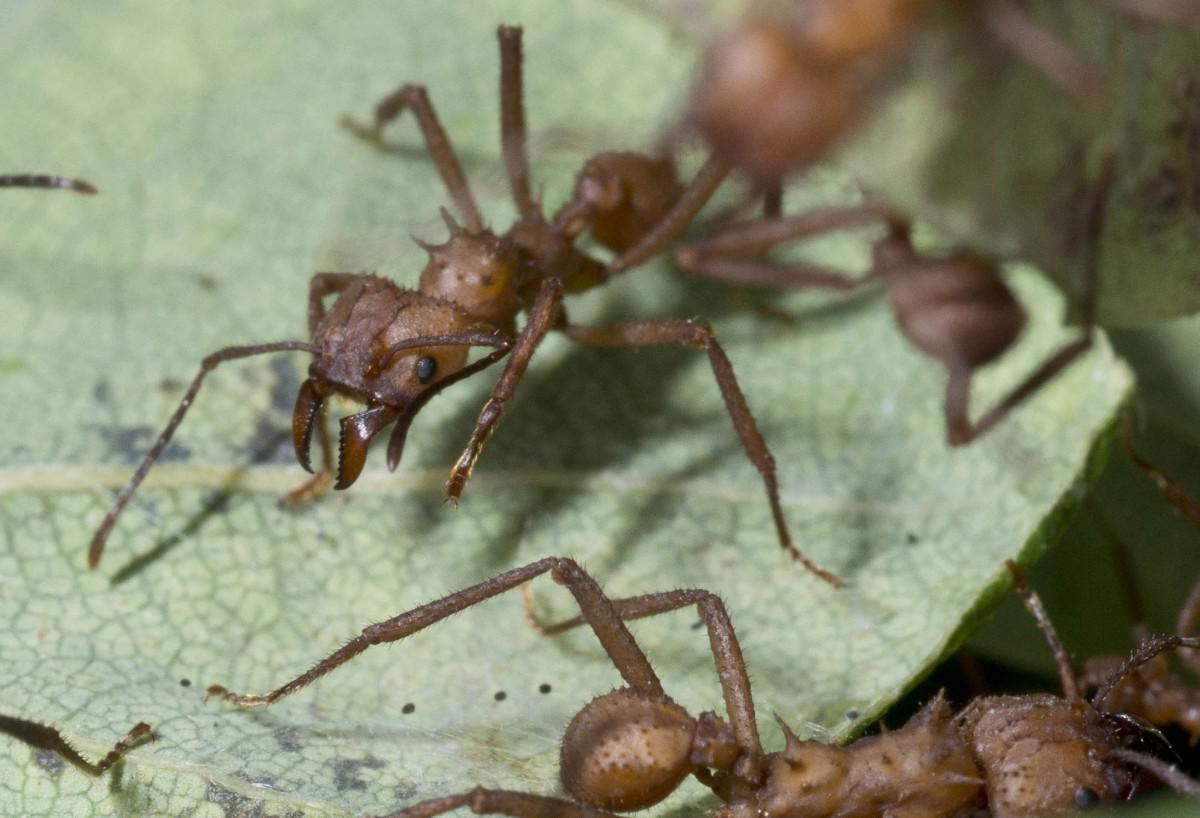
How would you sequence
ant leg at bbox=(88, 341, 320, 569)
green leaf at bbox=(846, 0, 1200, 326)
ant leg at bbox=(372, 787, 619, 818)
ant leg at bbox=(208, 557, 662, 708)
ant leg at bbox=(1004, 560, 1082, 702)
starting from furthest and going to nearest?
ant leg at bbox=(88, 341, 320, 569) < ant leg at bbox=(1004, 560, 1082, 702) < ant leg at bbox=(208, 557, 662, 708) < ant leg at bbox=(372, 787, 619, 818) < green leaf at bbox=(846, 0, 1200, 326)

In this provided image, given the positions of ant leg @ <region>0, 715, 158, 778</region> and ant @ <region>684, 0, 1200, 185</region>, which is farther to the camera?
ant leg @ <region>0, 715, 158, 778</region>

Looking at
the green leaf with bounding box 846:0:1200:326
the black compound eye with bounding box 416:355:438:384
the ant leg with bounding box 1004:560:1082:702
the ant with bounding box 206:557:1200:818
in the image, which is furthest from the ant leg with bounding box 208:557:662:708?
the green leaf with bounding box 846:0:1200:326

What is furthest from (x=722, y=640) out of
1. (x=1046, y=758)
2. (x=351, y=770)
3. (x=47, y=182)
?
(x=47, y=182)

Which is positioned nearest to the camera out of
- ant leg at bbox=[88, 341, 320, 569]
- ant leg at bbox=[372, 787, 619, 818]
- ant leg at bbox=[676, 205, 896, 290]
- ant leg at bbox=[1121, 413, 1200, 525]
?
ant leg at bbox=[372, 787, 619, 818]

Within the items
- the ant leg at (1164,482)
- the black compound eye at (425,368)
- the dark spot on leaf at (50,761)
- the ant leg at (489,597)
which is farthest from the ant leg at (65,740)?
the ant leg at (1164,482)

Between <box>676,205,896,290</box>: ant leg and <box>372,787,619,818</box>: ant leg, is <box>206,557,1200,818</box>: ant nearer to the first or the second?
<box>372,787,619,818</box>: ant leg

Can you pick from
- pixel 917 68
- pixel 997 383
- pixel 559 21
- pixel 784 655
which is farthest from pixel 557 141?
pixel 917 68

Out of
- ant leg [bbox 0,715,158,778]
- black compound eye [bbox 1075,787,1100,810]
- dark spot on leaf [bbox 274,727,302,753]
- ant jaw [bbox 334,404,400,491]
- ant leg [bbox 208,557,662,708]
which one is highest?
ant jaw [bbox 334,404,400,491]

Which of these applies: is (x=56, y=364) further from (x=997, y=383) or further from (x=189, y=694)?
(x=997, y=383)
